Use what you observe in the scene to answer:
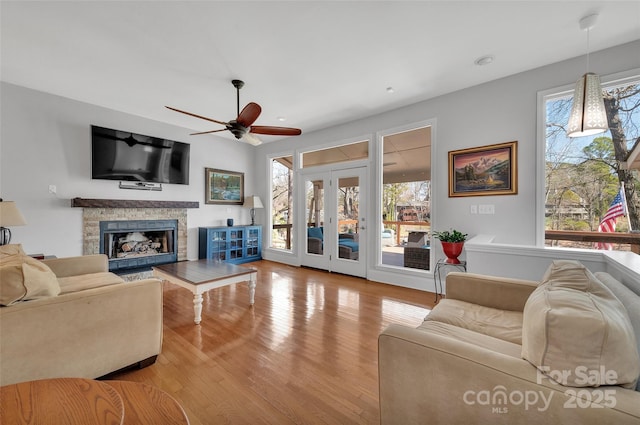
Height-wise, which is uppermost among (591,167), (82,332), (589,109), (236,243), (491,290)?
(589,109)

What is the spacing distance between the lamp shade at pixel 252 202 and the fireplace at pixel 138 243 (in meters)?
1.43

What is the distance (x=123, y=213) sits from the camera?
416cm

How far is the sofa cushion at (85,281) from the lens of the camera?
2.28 meters

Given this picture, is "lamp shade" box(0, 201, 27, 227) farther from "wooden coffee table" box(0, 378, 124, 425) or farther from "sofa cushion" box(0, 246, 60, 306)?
"wooden coffee table" box(0, 378, 124, 425)

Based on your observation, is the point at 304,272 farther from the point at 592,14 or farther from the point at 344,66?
the point at 592,14

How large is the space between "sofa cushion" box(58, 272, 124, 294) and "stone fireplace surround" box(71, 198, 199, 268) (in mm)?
1511

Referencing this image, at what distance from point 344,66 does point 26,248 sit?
4.62 meters

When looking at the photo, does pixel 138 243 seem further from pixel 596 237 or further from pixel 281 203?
pixel 596 237

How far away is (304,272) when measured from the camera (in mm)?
4773

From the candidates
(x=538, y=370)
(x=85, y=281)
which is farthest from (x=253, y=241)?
(x=538, y=370)

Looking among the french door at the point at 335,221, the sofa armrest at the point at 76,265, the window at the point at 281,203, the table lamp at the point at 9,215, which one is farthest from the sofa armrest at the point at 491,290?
the table lamp at the point at 9,215

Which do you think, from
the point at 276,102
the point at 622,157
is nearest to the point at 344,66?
the point at 276,102

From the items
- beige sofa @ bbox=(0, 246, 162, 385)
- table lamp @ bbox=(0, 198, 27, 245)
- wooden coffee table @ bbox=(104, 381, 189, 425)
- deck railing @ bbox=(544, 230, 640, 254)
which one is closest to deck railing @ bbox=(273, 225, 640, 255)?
deck railing @ bbox=(544, 230, 640, 254)

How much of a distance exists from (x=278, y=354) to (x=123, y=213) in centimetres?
369
